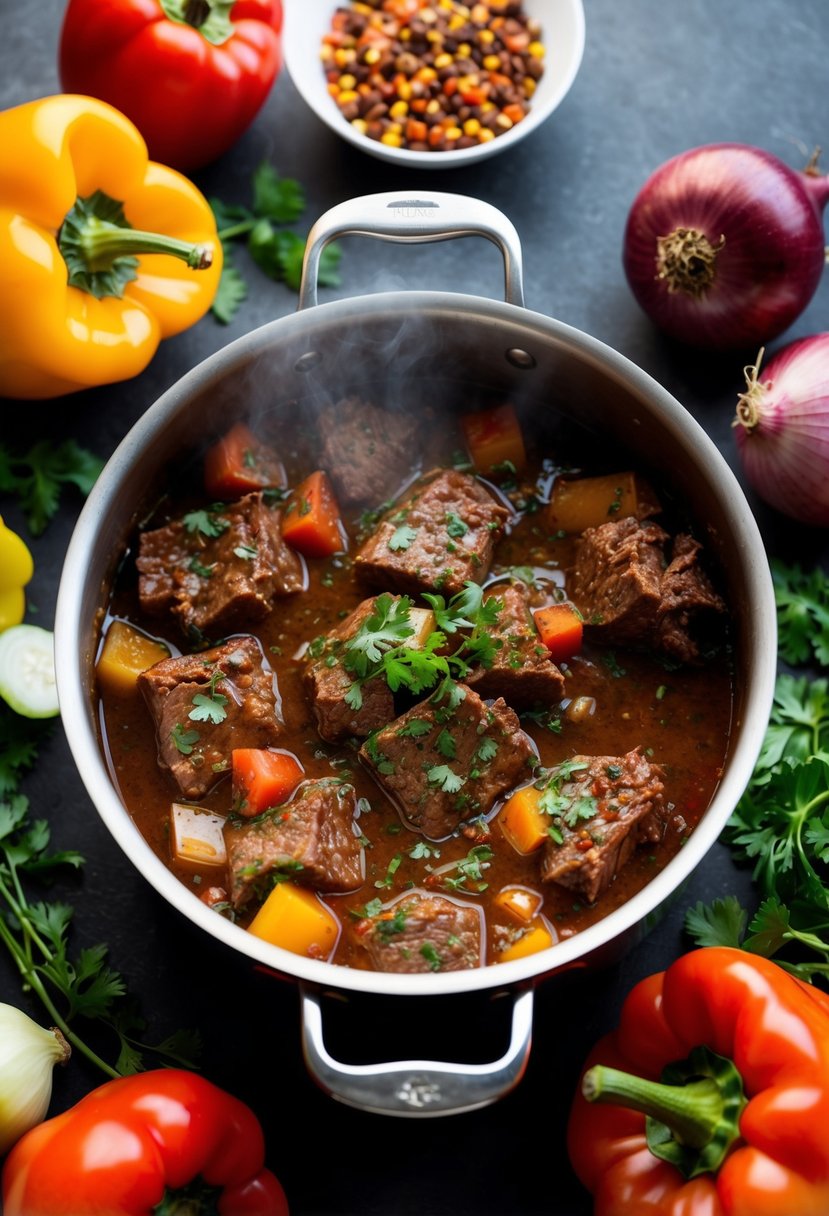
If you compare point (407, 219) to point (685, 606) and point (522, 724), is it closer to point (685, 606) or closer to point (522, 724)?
point (685, 606)

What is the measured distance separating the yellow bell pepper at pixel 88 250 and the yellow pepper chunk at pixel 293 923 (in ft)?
6.15

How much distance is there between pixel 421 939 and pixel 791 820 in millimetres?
1251

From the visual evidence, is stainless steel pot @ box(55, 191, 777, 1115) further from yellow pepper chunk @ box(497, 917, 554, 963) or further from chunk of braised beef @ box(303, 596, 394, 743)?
chunk of braised beef @ box(303, 596, 394, 743)

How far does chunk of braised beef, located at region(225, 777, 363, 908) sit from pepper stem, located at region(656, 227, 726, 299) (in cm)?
212

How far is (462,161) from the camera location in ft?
15.5

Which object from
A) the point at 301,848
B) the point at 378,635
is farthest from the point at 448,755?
the point at 301,848

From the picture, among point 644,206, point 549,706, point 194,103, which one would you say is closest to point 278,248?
point 194,103

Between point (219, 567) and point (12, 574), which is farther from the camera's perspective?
point (12, 574)

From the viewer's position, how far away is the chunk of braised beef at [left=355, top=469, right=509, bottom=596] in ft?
13.3

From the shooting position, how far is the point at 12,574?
427 centimetres

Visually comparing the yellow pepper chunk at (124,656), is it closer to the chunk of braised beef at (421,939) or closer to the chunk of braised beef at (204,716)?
the chunk of braised beef at (204,716)

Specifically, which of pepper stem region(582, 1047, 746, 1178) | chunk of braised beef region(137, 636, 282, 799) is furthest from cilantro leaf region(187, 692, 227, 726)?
pepper stem region(582, 1047, 746, 1178)

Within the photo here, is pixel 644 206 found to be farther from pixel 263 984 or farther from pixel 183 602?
pixel 263 984

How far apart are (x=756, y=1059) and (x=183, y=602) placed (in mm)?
2156
